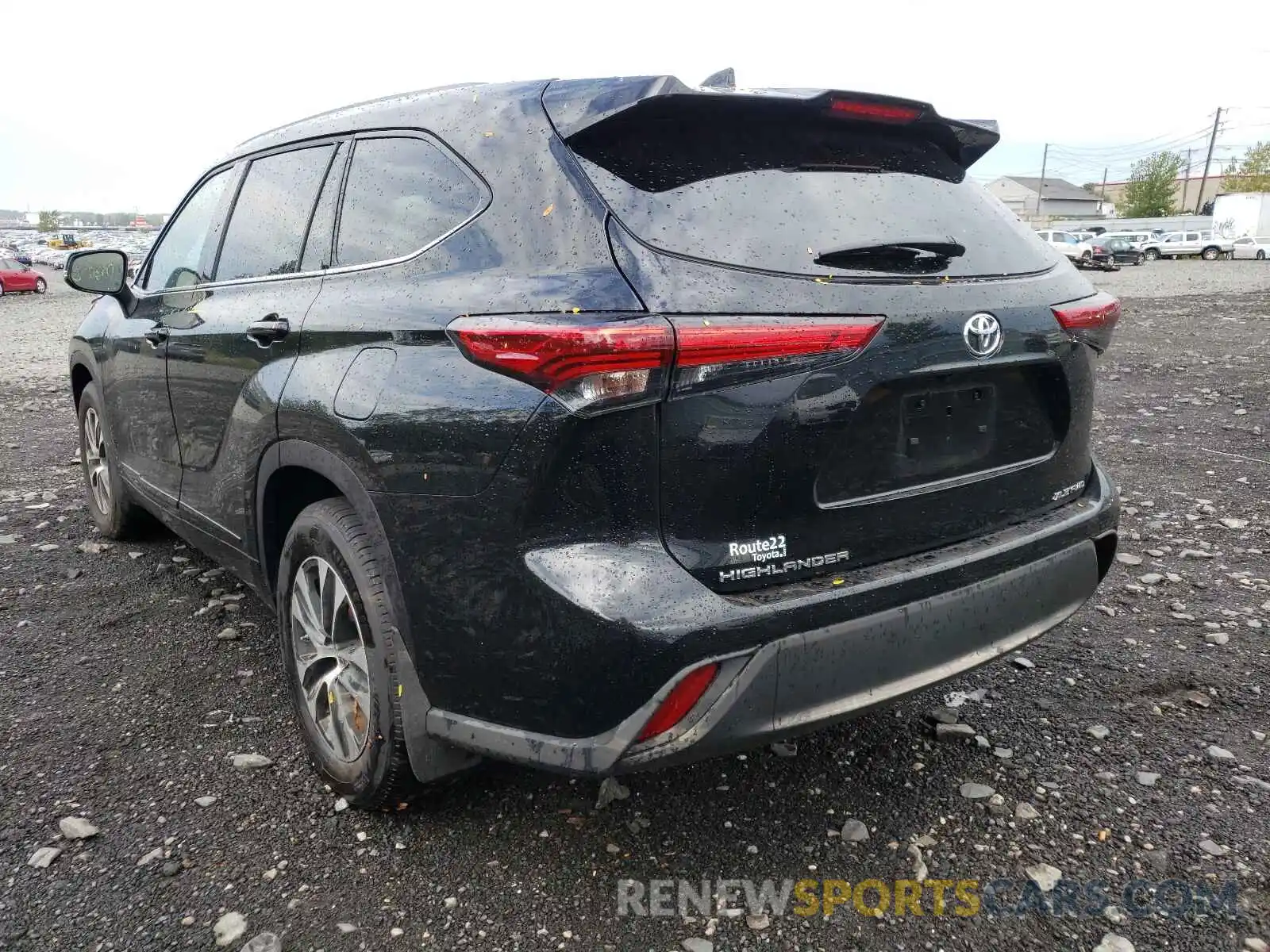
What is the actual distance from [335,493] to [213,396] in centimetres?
86

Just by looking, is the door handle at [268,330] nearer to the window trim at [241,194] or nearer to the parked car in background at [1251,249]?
the window trim at [241,194]

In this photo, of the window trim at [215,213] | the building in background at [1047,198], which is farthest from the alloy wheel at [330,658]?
the building in background at [1047,198]

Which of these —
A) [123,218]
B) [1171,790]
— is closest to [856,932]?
[1171,790]

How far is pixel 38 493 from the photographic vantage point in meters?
5.95

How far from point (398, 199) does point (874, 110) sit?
4.06 ft

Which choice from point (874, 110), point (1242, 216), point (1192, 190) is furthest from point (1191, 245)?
point (1192, 190)

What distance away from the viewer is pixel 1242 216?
51406 mm

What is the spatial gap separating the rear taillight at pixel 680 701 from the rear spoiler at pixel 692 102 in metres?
1.18

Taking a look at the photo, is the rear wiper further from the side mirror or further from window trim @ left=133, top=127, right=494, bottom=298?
the side mirror

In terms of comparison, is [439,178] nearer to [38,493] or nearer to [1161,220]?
[38,493]

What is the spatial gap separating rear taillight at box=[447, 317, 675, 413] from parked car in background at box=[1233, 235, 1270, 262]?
55129 mm

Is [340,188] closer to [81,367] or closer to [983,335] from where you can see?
[983,335]

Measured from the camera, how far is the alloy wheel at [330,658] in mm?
2428

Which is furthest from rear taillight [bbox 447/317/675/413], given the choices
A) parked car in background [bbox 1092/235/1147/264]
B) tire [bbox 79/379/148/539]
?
parked car in background [bbox 1092/235/1147/264]
